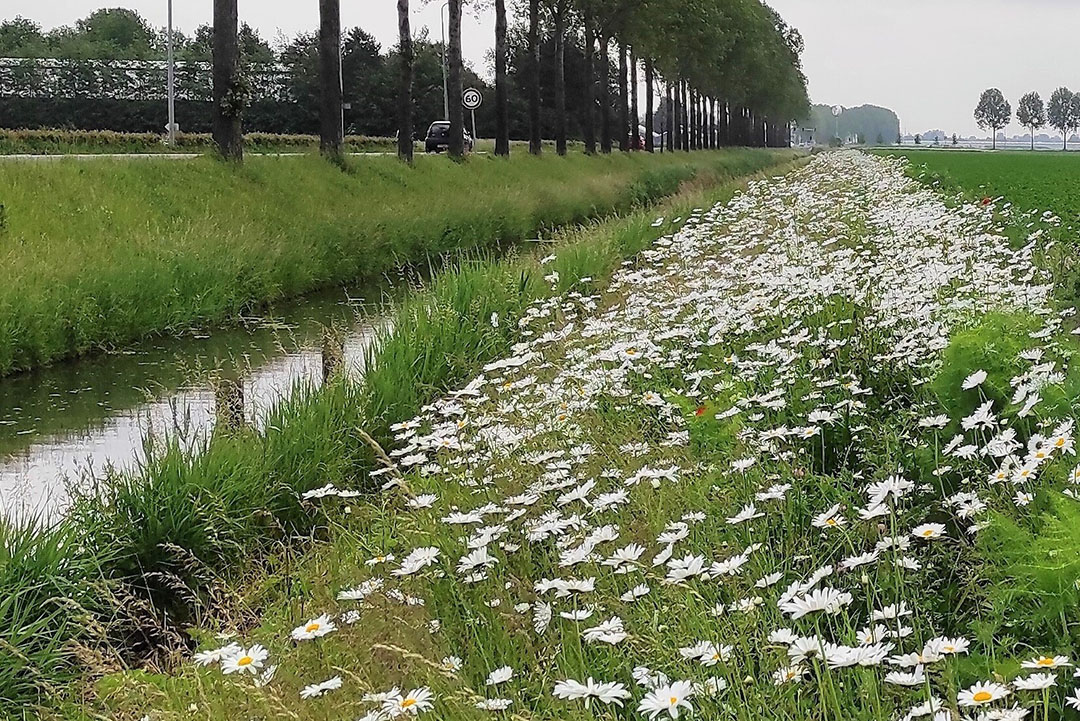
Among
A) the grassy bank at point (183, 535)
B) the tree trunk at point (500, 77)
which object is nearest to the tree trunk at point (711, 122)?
the tree trunk at point (500, 77)

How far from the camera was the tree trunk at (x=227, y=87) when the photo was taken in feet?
64.7

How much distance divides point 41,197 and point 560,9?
26.5 m

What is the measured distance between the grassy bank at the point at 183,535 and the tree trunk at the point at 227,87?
12.3m

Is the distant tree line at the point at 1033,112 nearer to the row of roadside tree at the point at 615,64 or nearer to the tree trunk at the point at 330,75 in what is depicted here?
the row of roadside tree at the point at 615,64

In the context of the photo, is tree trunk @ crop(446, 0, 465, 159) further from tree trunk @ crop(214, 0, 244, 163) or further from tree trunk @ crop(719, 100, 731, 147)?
tree trunk @ crop(719, 100, 731, 147)

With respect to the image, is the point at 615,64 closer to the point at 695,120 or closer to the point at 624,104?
the point at 695,120

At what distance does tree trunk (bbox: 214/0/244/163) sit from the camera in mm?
19719

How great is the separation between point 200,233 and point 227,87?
5397mm

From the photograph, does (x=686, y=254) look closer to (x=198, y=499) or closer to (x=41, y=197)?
(x=198, y=499)

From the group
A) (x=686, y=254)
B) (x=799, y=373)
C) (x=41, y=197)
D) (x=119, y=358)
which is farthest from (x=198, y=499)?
(x=41, y=197)

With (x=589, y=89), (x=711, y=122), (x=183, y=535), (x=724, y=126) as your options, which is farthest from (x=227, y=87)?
(x=724, y=126)

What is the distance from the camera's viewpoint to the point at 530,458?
187 inches

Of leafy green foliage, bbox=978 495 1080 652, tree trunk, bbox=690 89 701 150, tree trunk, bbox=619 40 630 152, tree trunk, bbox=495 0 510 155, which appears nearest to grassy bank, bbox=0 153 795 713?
leafy green foliage, bbox=978 495 1080 652

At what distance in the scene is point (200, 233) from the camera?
15320mm
